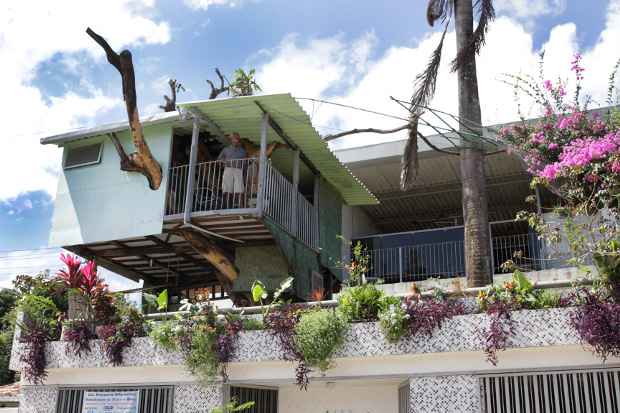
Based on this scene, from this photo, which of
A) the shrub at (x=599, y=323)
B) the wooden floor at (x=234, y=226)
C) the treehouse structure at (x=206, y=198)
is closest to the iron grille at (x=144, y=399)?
the treehouse structure at (x=206, y=198)

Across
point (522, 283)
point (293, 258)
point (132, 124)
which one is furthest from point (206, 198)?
point (522, 283)

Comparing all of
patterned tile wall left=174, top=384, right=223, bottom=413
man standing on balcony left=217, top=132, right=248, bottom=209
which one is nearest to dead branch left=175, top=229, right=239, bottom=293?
man standing on balcony left=217, top=132, right=248, bottom=209

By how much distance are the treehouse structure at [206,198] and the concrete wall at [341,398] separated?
225 cm

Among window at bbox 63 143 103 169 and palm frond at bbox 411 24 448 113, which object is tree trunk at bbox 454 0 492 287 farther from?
window at bbox 63 143 103 169

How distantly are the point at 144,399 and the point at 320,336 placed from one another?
10.7 feet

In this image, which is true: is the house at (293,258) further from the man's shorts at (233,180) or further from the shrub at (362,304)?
the man's shorts at (233,180)

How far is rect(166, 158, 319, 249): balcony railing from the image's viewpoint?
12.3 meters

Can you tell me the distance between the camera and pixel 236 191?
12281mm

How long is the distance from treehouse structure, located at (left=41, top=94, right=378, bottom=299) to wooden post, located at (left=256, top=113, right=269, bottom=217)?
0.06 feet

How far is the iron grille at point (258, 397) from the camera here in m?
10.6

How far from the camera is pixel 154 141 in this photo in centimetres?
1301

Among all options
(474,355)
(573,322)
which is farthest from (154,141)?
(573,322)

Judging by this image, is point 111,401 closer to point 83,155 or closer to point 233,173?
point 233,173

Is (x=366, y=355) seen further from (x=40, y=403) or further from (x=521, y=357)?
(x=40, y=403)
